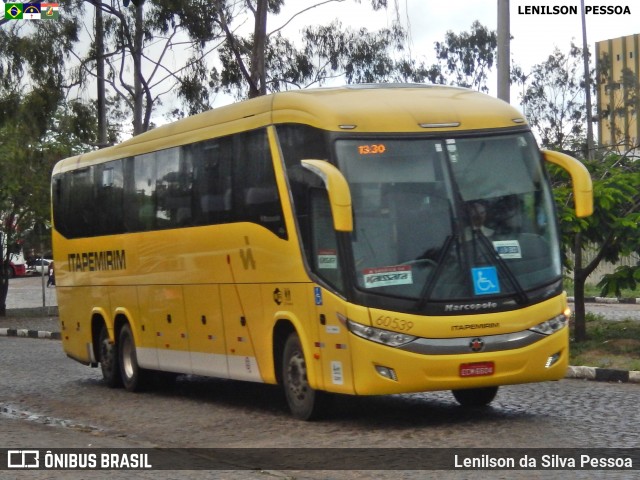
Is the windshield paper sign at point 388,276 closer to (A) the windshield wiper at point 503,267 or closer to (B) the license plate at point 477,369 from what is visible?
(A) the windshield wiper at point 503,267

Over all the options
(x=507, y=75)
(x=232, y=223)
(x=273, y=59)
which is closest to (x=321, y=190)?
(x=232, y=223)

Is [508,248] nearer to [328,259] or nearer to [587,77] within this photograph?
[328,259]

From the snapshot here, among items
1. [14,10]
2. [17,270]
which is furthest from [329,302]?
[17,270]

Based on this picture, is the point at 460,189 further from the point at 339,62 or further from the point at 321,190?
the point at 339,62

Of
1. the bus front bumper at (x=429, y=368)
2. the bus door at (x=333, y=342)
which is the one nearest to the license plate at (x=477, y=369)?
the bus front bumper at (x=429, y=368)

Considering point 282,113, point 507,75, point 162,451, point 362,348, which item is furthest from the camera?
point 507,75

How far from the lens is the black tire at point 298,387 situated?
12.1m

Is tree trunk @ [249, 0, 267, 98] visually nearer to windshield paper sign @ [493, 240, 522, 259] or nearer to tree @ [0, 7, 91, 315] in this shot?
tree @ [0, 7, 91, 315]

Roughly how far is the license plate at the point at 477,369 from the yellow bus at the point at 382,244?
1cm

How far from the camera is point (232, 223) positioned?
538 inches

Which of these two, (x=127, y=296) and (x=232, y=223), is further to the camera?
(x=127, y=296)

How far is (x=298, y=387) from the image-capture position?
40.8 feet

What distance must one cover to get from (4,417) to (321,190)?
14.8 ft

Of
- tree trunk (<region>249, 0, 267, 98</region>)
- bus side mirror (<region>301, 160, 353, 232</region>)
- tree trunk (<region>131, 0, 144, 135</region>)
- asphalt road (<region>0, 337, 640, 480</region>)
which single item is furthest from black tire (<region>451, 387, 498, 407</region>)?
tree trunk (<region>131, 0, 144, 135</region>)
